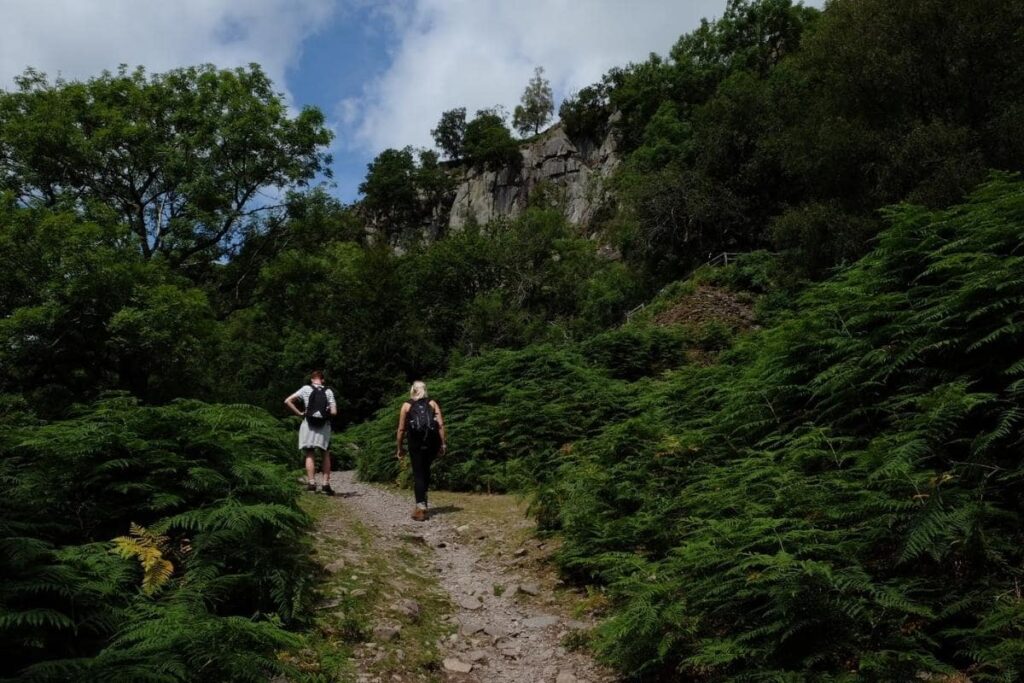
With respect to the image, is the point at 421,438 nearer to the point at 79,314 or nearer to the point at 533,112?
the point at 79,314

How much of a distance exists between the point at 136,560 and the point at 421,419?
4453 mm

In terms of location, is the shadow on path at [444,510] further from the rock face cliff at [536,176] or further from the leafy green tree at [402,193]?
the leafy green tree at [402,193]

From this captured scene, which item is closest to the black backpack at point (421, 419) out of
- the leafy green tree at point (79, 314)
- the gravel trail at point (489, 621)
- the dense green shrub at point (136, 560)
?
the gravel trail at point (489, 621)

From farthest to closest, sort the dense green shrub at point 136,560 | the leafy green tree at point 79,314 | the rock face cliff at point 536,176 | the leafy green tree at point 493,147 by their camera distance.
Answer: the leafy green tree at point 493,147 < the rock face cliff at point 536,176 < the leafy green tree at point 79,314 < the dense green shrub at point 136,560

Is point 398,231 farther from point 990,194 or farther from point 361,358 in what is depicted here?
point 990,194

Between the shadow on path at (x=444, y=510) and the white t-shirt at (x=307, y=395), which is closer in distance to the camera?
the shadow on path at (x=444, y=510)

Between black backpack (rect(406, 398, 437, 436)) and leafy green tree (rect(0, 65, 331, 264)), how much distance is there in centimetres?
1345

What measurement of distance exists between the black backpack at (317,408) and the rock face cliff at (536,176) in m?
56.4

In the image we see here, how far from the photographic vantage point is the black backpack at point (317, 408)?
31.4 feet

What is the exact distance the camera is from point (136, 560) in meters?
4.38

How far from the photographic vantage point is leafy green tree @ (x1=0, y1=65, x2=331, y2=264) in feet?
63.4

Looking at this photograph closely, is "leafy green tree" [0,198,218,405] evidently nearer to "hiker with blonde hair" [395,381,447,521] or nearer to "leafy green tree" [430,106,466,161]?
"hiker with blonde hair" [395,381,447,521]

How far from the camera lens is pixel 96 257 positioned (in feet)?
48.8

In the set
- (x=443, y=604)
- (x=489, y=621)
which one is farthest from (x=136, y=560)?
(x=489, y=621)
